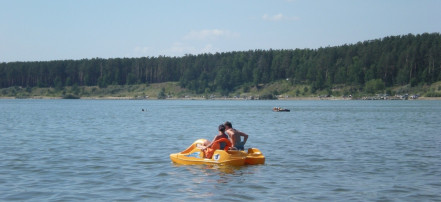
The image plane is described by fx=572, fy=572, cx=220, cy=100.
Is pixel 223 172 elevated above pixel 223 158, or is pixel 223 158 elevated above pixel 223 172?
pixel 223 158

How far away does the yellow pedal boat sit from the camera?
79.4 feet

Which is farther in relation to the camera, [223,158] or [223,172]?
[223,158]

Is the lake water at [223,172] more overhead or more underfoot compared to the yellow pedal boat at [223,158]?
more underfoot

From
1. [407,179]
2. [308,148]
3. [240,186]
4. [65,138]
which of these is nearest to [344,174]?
[407,179]

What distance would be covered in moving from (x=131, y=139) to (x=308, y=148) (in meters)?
12.7

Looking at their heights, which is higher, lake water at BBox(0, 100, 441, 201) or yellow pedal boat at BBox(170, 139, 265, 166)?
yellow pedal boat at BBox(170, 139, 265, 166)

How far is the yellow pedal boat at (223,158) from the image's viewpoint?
24.2 meters

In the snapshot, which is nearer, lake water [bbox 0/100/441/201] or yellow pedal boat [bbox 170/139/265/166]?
lake water [bbox 0/100/441/201]

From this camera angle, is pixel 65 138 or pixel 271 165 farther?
pixel 65 138

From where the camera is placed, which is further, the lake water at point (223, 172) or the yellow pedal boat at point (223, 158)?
the yellow pedal boat at point (223, 158)

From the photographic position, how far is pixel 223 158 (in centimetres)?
2419

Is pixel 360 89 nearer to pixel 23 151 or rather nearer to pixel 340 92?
pixel 340 92

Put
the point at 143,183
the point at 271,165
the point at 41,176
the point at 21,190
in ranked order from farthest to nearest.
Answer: the point at 271,165 < the point at 41,176 < the point at 143,183 < the point at 21,190

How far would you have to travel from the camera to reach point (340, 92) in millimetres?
188000
